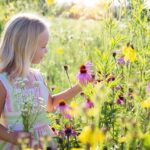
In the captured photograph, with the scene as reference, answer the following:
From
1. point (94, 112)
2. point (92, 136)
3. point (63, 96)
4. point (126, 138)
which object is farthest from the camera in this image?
point (63, 96)

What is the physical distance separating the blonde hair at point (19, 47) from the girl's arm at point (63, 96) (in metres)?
0.28

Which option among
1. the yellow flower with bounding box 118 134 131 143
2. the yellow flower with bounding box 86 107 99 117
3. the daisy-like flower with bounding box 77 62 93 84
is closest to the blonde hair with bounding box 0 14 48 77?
the daisy-like flower with bounding box 77 62 93 84

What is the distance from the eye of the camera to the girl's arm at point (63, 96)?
2662 mm

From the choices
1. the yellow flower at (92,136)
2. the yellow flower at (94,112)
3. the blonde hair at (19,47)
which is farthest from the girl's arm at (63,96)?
the yellow flower at (92,136)

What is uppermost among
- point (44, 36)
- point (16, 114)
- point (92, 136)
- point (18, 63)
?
point (44, 36)

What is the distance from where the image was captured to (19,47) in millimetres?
2500

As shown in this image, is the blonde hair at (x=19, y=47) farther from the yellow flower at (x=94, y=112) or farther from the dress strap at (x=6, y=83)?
the yellow flower at (x=94, y=112)

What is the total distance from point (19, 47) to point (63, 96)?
1.27 feet

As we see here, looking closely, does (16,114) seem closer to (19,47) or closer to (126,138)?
(19,47)

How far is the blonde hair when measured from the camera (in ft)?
8.16

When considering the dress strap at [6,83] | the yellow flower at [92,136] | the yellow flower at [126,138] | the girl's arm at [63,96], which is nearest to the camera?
the yellow flower at [92,136]

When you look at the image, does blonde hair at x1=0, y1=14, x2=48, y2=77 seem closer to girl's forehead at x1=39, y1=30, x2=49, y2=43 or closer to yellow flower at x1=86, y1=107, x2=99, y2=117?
girl's forehead at x1=39, y1=30, x2=49, y2=43

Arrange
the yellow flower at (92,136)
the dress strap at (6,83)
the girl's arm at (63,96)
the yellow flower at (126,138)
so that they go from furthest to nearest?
the girl's arm at (63,96)
the dress strap at (6,83)
the yellow flower at (126,138)
the yellow flower at (92,136)

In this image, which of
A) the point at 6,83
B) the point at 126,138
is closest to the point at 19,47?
the point at 6,83
